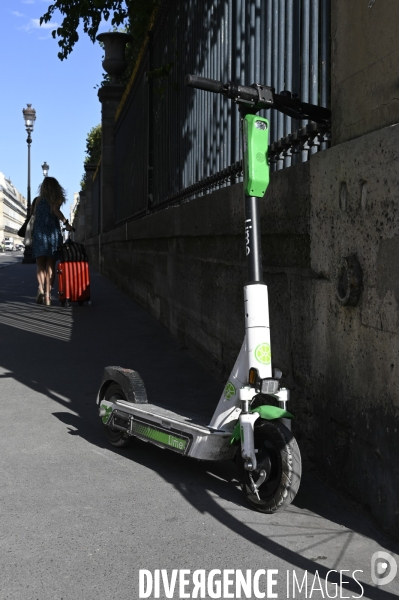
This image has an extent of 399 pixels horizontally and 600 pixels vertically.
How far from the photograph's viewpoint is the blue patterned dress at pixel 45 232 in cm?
1108

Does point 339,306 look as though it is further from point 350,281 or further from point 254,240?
point 254,240

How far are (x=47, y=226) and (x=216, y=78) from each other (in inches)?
218

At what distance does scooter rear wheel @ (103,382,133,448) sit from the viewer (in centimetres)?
406

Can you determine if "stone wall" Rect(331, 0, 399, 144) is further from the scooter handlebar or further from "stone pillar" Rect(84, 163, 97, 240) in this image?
"stone pillar" Rect(84, 163, 97, 240)

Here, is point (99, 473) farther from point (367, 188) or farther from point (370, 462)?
point (367, 188)

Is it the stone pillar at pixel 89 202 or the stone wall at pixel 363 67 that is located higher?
the stone pillar at pixel 89 202

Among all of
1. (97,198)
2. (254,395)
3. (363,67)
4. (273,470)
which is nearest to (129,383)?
(254,395)

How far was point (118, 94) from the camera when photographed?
58.6 feet

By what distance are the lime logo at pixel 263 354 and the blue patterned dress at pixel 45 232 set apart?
8109mm

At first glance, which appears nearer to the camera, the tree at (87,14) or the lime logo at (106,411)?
the lime logo at (106,411)

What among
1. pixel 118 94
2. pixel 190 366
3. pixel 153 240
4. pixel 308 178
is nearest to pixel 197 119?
pixel 190 366

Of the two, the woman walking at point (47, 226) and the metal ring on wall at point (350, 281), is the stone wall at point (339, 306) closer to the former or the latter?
the metal ring on wall at point (350, 281)

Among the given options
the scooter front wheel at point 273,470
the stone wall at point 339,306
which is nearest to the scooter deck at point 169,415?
the scooter front wheel at point 273,470

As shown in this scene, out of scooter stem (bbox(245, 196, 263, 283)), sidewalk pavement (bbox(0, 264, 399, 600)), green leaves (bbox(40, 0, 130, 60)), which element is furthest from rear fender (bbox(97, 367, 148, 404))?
green leaves (bbox(40, 0, 130, 60))
